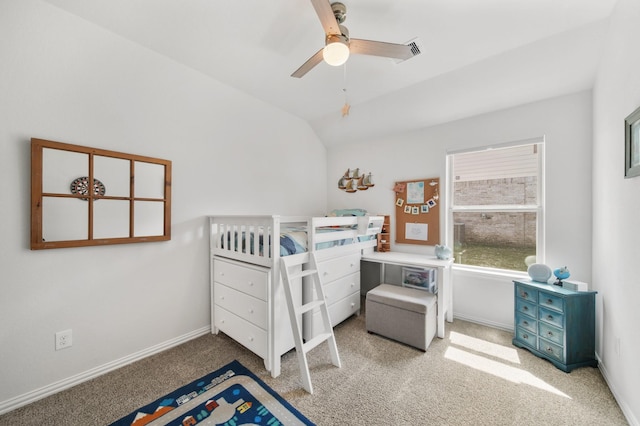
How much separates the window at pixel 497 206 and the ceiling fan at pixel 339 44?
180cm

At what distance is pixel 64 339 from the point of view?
5.78 ft

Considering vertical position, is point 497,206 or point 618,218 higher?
point 497,206

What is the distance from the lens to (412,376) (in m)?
1.87

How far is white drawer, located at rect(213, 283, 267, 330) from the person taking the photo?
6.43ft

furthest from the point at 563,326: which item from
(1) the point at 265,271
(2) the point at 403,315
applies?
(1) the point at 265,271

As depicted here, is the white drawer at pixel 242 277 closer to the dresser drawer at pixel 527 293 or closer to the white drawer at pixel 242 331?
the white drawer at pixel 242 331

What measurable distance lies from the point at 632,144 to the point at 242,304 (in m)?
2.84

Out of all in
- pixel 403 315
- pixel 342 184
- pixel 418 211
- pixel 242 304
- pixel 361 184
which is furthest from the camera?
pixel 342 184

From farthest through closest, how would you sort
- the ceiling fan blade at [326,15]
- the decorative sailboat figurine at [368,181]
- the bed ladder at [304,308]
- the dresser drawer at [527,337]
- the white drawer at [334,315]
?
1. the decorative sailboat figurine at [368,181]
2. the white drawer at [334,315]
3. the dresser drawer at [527,337]
4. the bed ladder at [304,308]
5. the ceiling fan blade at [326,15]

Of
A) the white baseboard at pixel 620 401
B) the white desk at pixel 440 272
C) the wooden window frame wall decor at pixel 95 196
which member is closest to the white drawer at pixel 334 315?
the white desk at pixel 440 272

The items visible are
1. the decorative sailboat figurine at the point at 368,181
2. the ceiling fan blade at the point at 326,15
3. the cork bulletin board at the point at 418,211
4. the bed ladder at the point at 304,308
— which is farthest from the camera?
the decorative sailboat figurine at the point at 368,181

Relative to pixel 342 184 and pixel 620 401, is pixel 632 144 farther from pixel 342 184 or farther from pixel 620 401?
pixel 342 184

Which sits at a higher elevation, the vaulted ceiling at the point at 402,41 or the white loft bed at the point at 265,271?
the vaulted ceiling at the point at 402,41

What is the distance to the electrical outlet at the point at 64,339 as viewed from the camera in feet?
5.70
